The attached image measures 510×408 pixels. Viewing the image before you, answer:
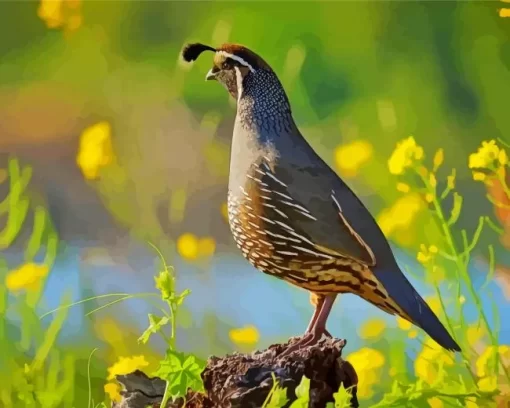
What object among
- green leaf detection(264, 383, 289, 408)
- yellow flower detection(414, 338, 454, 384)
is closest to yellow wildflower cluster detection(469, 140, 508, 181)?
yellow flower detection(414, 338, 454, 384)

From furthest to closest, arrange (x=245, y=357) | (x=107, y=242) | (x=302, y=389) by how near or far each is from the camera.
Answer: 1. (x=107, y=242)
2. (x=245, y=357)
3. (x=302, y=389)

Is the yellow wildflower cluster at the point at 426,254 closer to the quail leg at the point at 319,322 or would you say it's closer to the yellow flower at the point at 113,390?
the quail leg at the point at 319,322

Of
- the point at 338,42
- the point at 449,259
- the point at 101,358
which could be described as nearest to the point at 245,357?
the point at 101,358

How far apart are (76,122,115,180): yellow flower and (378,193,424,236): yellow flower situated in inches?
21.2

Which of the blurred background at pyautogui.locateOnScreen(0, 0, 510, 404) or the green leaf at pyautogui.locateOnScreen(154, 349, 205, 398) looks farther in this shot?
the blurred background at pyautogui.locateOnScreen(0, 0, 510, 404)

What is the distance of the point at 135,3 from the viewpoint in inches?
56.9

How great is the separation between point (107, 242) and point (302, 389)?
51cm

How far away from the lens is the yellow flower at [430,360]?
4.33 ft

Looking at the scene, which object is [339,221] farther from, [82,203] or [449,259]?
[82,203]

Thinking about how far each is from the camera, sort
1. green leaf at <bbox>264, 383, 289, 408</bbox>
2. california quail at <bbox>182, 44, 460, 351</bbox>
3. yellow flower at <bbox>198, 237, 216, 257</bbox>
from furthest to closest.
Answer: yellow flower at <bbox>198, 237, 216, 257</bbox> < california quail at <bbox>182, 44, 460, 351</bbox> < green leaf at <bbox>264, 383, 289, 408</bbox>

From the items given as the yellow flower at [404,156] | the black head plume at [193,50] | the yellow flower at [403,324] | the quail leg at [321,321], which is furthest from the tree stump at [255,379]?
the black head plume at [193,50]

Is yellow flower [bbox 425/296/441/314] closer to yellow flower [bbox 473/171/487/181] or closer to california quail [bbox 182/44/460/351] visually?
california quail [bbox 182/44/460/351]

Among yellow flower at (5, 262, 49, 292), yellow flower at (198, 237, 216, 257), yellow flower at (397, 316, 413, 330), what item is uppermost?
yellow flower at (198, 237, 216, 257)

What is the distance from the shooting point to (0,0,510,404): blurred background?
4.47 ft
